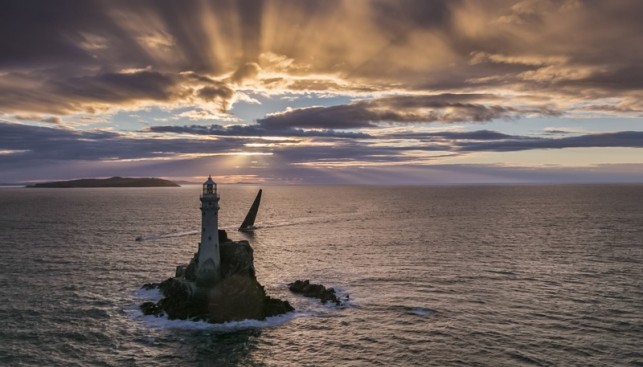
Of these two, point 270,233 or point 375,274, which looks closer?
point 375,274

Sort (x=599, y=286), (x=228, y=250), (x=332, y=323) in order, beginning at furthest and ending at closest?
(x=599, y=286) < (x=228, y=250) < (x=332, y=323)

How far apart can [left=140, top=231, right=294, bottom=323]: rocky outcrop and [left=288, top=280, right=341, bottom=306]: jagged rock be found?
5658mm

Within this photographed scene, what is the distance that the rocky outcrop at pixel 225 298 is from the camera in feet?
170

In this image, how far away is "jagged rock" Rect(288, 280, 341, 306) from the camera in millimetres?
57644

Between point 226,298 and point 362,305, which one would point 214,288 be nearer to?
point 226,298

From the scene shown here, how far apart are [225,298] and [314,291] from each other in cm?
1279

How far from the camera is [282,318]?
2044 inches

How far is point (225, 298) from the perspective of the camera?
53.4m

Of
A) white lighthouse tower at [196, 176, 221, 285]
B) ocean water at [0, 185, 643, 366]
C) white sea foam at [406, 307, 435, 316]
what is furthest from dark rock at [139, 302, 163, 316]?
white sea foam at [406, 307, 435, 316]

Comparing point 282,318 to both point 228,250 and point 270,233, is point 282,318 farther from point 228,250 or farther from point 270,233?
point 270,233

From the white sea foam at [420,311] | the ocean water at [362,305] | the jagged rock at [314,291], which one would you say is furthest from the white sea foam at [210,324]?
the white sea foam at [420,311]

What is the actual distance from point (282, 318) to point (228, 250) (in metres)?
11.3

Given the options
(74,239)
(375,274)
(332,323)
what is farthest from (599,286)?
(74,239)

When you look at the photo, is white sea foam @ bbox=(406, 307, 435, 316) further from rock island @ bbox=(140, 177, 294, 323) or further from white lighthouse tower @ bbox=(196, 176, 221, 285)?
white lighthouse tower @ bbox=(196, 176, 221, 285)
